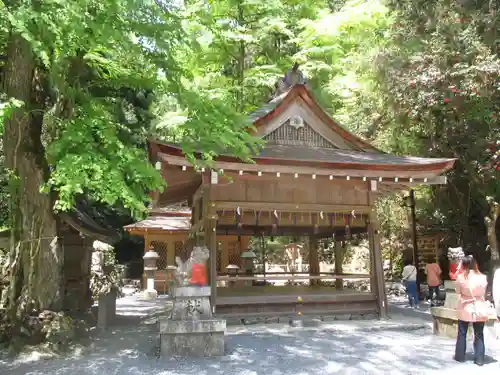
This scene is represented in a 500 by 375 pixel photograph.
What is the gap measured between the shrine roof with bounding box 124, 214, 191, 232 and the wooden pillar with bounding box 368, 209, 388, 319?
9337 millimetres

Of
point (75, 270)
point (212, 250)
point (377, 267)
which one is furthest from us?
point (75, 270)

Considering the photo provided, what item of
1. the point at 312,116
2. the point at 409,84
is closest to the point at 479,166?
the point at 409,84

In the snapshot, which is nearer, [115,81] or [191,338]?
[191,338]

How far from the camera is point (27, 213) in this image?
7.86 meters

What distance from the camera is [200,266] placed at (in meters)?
7.59

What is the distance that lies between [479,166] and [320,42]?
769 centimetres

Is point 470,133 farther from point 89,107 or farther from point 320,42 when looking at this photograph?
point 89,107

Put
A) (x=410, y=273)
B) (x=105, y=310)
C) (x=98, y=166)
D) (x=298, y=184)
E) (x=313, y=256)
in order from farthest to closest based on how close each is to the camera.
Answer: (x=313, y=256) < (x=410, y=273) < (x=298, y=184) < (x=105, y=310) < (x=98, y=166)

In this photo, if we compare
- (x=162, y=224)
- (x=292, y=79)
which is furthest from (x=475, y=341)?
(x=162, y=224)

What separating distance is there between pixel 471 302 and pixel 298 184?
5139mm

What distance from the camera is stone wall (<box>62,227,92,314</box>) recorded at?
11289 millimetres

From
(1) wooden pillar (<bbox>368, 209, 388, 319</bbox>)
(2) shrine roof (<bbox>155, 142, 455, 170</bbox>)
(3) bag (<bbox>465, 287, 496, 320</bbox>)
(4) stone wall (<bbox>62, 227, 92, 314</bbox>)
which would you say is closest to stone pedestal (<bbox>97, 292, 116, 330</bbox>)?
(4) stone wall (<bbox>62, 227, 92, 314</bbox>)

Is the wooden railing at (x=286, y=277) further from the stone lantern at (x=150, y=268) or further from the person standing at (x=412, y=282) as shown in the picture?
the stone lantern at (x=150, y=268)

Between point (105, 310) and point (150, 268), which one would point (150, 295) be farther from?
point (105, 310)
